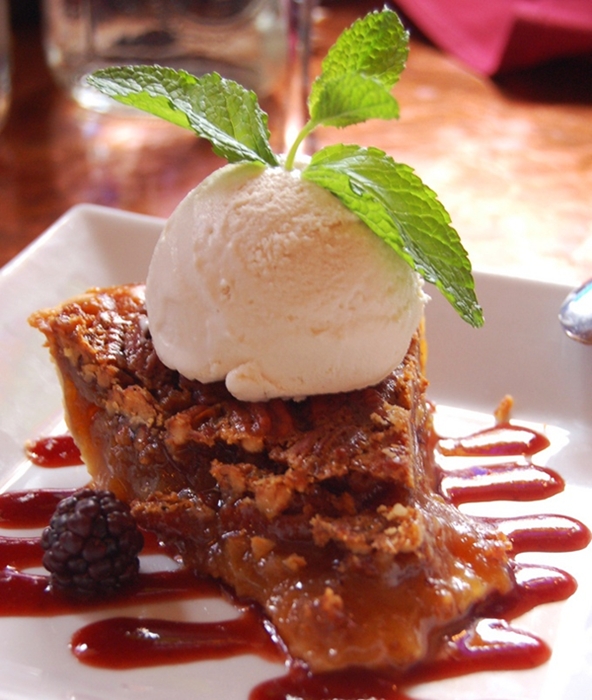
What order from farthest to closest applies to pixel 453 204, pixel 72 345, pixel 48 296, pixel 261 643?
1. pixel 453 204
2. pixel 48 296
3. pixel 72 345
4. pixel 261 643

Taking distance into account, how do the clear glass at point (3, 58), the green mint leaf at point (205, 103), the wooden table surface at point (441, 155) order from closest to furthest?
the green mint leaf at point (205, 103) → the wooden table surface at point (441, 155) → the clear glass at point (3, 58)

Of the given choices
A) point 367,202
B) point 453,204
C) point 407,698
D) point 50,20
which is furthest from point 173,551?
point 50,20

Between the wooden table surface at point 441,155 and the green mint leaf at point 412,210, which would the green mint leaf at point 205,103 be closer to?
the green mint leaf at point 412,210

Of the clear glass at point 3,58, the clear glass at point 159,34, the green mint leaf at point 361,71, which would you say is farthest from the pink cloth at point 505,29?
the green mint leaf at point 361,71

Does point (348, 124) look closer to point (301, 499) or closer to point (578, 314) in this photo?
point (301, 499)

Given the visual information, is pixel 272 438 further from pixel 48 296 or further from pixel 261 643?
pixel 48 296

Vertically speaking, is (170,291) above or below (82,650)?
above

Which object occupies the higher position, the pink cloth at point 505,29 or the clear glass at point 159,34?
the pink cloth at point 505,29
